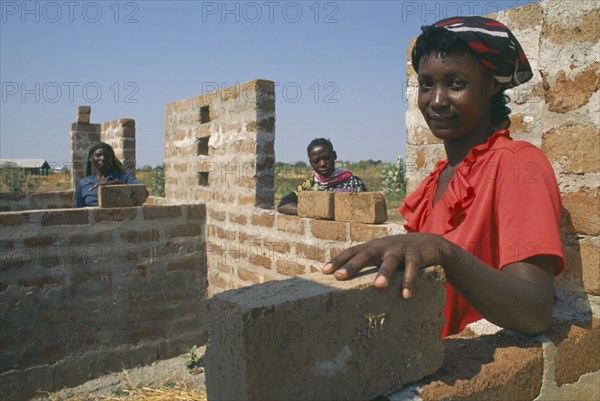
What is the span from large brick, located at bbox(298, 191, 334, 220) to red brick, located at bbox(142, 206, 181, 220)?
169 cm

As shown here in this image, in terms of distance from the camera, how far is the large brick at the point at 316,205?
3.77m

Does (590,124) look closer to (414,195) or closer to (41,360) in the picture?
(414,195)

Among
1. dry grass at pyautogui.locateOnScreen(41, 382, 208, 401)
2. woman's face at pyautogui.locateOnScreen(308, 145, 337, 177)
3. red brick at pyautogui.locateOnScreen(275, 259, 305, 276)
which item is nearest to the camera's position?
dry grass at pyautogui.locateOnScreen(41, 382, 208, 401)

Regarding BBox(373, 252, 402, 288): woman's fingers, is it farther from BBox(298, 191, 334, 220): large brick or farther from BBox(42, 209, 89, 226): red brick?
BBox(42, 209, 89, 226): red brick

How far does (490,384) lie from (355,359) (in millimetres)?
436

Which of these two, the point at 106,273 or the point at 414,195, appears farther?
the point at 106,273

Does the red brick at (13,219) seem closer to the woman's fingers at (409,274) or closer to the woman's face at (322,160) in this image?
the woman's face at (322,160)

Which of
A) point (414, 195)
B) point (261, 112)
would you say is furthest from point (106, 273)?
point (414, 195)

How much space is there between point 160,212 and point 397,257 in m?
4.19

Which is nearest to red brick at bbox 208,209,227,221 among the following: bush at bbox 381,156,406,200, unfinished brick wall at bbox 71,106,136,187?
unfinished brick wall at bbox 71,106,136,187

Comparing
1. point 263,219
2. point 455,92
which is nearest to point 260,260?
point 263,219

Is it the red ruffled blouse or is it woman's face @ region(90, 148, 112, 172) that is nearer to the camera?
the red ruffled blouse

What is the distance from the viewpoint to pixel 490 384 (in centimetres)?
135

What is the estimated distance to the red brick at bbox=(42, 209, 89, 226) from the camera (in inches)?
177
